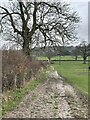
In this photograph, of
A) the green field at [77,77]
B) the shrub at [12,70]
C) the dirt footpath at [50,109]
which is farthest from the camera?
the green field at [77,77]

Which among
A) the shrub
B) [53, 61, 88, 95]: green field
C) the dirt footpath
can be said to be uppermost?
the shrub

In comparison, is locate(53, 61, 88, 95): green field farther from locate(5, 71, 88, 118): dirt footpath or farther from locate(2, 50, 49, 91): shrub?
locate(5, 71, 88, 118): dirt footpath

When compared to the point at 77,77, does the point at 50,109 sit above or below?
above

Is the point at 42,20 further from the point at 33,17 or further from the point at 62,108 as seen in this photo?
the point at 62,108

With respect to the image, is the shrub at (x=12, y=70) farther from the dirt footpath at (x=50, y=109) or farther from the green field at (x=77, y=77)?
the green field at (x=77, y=77)

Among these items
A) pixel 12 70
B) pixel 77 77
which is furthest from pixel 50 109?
pixel 77 77

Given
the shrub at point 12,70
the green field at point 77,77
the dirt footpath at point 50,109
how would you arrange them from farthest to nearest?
1. the green field at point 77,77
2. the shrub at point 12,70
3. the dirt footpath at point 50,109

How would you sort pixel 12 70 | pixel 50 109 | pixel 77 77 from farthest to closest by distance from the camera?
pixel 77 77 → pixel 12 70 → pixel 50 109

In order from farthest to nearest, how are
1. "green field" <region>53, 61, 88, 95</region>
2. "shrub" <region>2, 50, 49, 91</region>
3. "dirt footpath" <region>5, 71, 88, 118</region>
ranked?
"green field" <region>53, 61, 88, 95</region>, "shrub" <region>2, 50, 49, 91</region>, "dirt footpath" <region>5, 71, 88, 118</region>

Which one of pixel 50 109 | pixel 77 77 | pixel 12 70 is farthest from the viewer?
pixel 77 77

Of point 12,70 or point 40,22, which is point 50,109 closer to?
point 12,70

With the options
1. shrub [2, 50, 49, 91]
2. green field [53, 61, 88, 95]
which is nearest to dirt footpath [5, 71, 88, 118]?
shrub [2, 50, 49, 91]

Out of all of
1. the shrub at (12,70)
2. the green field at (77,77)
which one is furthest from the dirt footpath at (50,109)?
the green field at (77,77)

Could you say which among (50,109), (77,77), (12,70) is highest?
(12,70)
